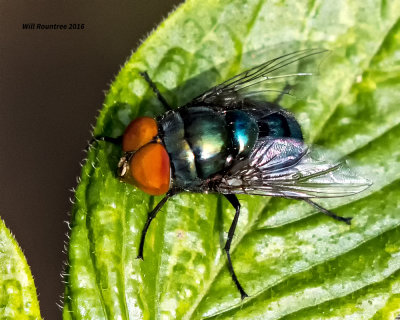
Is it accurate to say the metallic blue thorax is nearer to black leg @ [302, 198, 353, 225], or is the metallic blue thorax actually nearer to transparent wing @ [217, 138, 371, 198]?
transparent wing @ [217, 138, 371, 198]

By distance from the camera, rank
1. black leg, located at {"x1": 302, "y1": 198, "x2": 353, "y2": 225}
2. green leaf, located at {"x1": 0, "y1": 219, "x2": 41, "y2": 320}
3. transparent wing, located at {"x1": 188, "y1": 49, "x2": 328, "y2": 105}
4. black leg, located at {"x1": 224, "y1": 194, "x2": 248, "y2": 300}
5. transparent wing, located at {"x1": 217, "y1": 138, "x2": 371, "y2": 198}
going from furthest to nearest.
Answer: transparent wing, located at {"x1": 188, "y1": 49, "x2": 328, "y2": 105}
transparent wing, located at {"x1": 217, "y1": 138, "x2": 371, "y2": 198}
black leg, located at {"x1": 302, "y1": 198, "x2": 353, "y2": 225}
black leg, located at {"x1": 224, "y1": 194, "x2": 248, "y2": 300}
green leaf, located at {"x1": 0, "y1": 219, "x2": 41, "y2": 320}

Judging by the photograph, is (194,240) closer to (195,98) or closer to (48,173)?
(195,98)

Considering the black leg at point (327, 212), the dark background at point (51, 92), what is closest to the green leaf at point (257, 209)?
the black leg at point (327, 212)

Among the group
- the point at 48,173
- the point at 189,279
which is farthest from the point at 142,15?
the point at 189,279

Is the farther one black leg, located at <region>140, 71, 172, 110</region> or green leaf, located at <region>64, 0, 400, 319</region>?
black leg, located at <region>140, 71, 172, 110</region>

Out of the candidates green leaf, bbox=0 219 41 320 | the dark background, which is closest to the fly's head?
green leaf, bbox=0 219 41 320

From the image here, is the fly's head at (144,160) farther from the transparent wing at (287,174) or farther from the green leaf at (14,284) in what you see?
the green leaf at (14,284)
